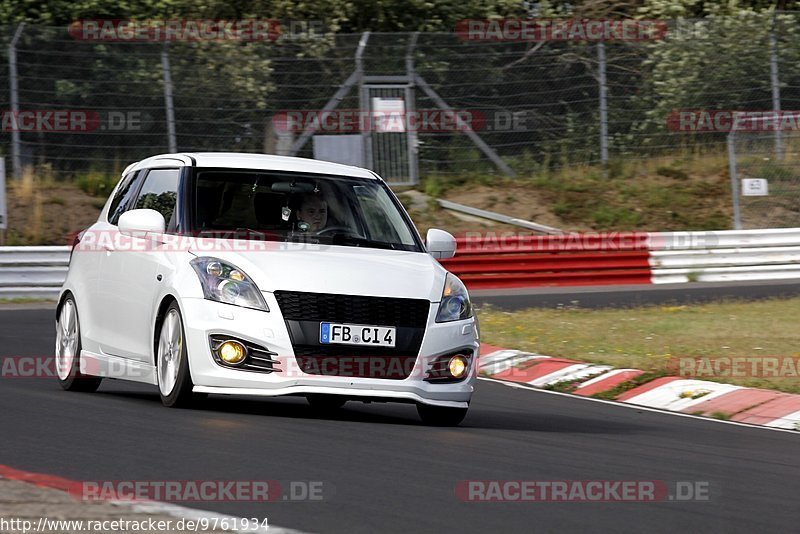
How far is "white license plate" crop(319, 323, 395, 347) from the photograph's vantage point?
7.85m

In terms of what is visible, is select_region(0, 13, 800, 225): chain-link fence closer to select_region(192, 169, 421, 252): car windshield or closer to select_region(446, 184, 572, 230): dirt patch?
select_region(446, 184, 572, 230): dirt patch

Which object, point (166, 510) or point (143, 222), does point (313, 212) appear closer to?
point (143, 222)

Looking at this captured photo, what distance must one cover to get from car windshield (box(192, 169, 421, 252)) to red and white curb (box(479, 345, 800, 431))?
2676 mm

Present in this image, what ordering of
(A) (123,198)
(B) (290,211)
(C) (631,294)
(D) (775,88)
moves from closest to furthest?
1. (B) (290,211)
2. (A) (123,198)
3. (C) (631,294)
4. (D) (775,88)

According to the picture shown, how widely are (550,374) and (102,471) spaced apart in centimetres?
645

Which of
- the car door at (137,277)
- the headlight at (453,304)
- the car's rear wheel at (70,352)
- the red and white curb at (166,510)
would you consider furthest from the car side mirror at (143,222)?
the red and white curb at (166,510)

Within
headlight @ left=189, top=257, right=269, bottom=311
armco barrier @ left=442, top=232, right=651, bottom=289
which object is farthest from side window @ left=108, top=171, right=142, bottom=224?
armco barrier @ left=442, top=232, right=651, bottom=289

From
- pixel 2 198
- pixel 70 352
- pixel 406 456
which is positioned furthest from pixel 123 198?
pixel 2 198

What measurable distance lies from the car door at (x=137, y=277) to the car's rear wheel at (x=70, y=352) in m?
0.49

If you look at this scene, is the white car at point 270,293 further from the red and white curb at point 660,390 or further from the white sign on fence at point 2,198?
the white sign on fence at point 2,198

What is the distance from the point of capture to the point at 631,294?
66.6 ft

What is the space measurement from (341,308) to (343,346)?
21cm

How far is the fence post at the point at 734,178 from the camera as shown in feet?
79.4

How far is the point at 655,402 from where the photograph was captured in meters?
10.7
